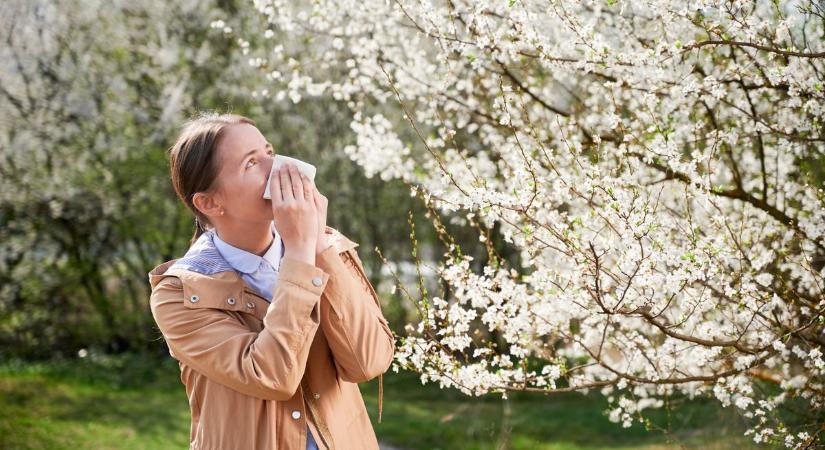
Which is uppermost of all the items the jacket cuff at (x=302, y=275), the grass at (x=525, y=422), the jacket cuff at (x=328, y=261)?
the jacket cuff at (x=328, y=261)

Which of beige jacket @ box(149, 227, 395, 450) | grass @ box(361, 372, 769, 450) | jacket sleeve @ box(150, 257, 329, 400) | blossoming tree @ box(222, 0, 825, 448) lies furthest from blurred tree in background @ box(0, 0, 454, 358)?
jacket sleeve @ box(150, 257, 329, 400)

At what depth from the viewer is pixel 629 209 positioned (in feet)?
9.68

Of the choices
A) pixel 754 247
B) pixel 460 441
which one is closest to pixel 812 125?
pixel 754 247

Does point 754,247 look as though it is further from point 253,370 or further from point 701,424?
point 253,370

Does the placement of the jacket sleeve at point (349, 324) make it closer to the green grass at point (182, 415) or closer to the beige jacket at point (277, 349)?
the beige jacket at point (277, 349)

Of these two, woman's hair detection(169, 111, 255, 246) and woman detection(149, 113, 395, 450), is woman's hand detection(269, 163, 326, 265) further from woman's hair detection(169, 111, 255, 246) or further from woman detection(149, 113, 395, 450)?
woman's hair detection(169, 111, 255, 246)

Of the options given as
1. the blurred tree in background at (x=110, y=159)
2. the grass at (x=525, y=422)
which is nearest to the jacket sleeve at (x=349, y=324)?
the grass at (x=525, y=422)

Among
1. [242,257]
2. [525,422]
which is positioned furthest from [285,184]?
[525,422]

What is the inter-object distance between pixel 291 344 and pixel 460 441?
5.63m

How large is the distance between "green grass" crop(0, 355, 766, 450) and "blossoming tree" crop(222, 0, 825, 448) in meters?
1.62

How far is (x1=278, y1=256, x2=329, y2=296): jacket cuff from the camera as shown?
196 centimetres

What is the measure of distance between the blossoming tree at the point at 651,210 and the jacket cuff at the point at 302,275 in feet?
3.58

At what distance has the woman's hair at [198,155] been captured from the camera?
2135mm

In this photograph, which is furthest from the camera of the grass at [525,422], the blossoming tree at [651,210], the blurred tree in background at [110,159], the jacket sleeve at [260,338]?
the blurred tree in background at [110,159]
